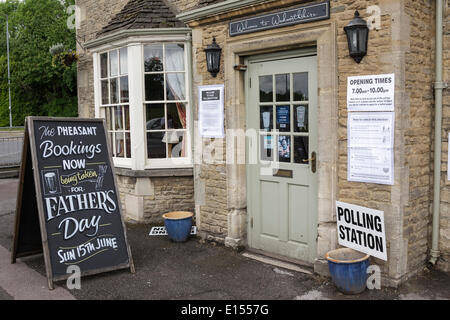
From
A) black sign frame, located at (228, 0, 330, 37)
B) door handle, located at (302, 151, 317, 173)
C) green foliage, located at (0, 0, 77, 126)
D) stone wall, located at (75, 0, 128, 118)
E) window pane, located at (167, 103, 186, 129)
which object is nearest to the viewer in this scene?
black sign frame, located at (228, 0, 330, 37)

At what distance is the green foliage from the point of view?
94.6ft

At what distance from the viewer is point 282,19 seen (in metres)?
5.36

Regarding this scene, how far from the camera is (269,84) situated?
5.78m

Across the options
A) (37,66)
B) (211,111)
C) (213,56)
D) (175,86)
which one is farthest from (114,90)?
(37,66)

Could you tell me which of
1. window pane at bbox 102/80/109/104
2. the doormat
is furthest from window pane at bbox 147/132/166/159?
window pane at bbox 102/80/109/104

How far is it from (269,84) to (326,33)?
3.55ft

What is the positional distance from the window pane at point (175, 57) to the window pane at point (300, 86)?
279 cm

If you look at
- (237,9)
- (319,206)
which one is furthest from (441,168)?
(237,9)

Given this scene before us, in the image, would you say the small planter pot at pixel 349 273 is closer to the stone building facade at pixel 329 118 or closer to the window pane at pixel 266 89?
the stone building facade at pixel 329 118

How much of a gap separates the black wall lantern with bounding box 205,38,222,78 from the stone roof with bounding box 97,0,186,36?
171cm

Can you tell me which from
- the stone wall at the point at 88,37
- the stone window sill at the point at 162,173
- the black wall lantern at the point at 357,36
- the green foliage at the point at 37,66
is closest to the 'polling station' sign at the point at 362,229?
the black wall lantern at the point at 357,36

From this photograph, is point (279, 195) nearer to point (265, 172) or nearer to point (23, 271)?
point (265, 172)

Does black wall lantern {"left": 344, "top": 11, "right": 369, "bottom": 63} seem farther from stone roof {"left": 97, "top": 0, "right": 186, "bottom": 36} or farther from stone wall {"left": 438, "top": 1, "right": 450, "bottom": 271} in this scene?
stone roof {"left": 97, "top": 0, "right": 186, "bottom": 36}

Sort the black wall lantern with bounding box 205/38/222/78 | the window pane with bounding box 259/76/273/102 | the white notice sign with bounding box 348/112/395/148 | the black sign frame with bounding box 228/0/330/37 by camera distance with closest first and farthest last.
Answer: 1. the white notice sign with bounding box 348/112/395/148
2. the black sign frame with bounding box 228/0/330/37
3. the window pane with bounding box 259/76/273/102
4. the black wall lantern with bounding box 205/38/222/78
